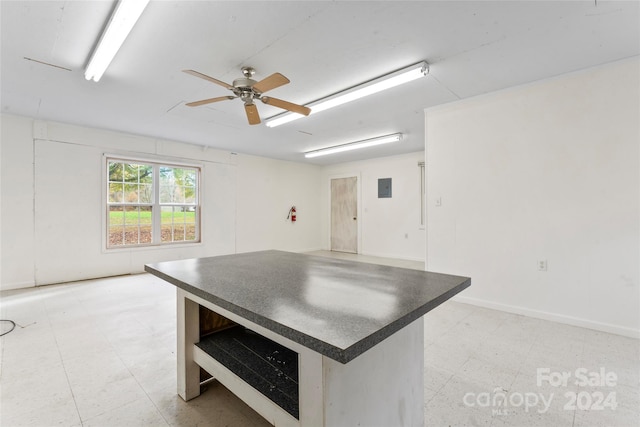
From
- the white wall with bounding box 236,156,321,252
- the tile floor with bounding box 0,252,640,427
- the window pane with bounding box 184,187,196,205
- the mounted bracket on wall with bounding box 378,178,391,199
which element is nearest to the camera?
the tile floor with bounding box 0,252,640,427

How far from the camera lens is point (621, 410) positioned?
1.59 m

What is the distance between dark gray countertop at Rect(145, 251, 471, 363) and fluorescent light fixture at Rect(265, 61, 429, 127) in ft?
6.43

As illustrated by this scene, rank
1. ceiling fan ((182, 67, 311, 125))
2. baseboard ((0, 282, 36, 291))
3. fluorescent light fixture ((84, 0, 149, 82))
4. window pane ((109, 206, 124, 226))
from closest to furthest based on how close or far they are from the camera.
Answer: fluorescent light fixture ((84, 0, 149, 82)) → ceiling fan ((182, 67, 311, 125)) → baseboard ((0, 282, 36, 291)) → window pane ((109, 206, 124, 226))

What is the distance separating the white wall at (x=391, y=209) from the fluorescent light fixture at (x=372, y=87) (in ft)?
11.6

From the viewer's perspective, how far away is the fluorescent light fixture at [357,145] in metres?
5.06

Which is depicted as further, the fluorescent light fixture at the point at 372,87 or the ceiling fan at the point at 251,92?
the fluorescent light fixture at the point at 372,87

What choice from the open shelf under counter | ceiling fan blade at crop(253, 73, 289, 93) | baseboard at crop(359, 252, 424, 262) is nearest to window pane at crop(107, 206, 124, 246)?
ceiling fan blade at crop(253, 73, 289, 93)

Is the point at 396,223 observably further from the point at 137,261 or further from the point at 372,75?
the point at 137,261

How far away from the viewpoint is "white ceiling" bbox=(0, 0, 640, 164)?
1.89 meters

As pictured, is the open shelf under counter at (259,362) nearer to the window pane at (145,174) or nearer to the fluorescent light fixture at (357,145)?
the fluorescent light fixture at (357,145)

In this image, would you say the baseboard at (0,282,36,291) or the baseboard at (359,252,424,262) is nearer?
the baseboard at (0,282,36,291)

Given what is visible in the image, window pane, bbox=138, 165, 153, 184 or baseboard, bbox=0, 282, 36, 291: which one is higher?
window pane, bbox=138, 165, 153, 184

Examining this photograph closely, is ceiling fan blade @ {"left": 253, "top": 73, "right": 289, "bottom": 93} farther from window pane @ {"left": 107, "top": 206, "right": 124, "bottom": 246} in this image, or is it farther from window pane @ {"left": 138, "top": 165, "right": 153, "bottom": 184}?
window pane @ {"left": 107, "top": 206, "right": 124, "bottom": 246}

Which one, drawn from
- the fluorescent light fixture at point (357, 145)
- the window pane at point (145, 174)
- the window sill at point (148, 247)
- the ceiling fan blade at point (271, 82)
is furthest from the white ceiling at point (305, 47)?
the window sill at point (148, 247)
